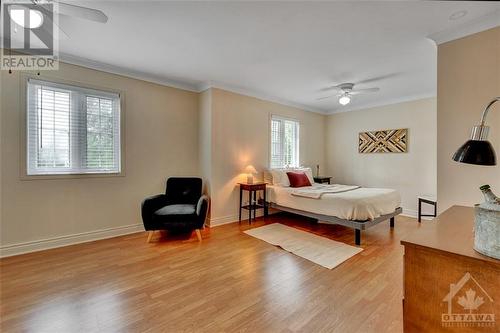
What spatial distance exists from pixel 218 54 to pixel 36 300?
3.05 metres

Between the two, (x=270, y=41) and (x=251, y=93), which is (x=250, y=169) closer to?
(x=251, y=93)

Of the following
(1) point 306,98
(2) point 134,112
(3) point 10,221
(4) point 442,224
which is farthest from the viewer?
(1) point 306,98

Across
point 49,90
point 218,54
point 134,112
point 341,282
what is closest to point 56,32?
point 49,90

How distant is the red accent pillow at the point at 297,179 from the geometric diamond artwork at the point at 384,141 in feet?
6.06

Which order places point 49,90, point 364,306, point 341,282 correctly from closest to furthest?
1. point 364,306
2. point 341,282
3. point 49,90

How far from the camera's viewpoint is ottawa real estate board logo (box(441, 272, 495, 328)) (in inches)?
41.2

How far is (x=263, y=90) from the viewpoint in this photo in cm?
449

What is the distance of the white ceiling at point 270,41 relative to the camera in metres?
2.06

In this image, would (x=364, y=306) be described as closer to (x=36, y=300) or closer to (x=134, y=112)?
(x=36, y=300)

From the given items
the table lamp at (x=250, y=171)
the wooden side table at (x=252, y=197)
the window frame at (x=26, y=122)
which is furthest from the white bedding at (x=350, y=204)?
the window frame at (x=26, y=122)

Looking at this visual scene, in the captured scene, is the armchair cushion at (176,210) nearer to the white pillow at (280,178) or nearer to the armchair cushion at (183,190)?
the armchair cushion at (183,190)

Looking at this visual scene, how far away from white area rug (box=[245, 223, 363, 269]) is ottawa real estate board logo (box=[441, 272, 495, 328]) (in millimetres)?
1491

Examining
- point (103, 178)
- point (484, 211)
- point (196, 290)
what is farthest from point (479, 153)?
point (103, 178)

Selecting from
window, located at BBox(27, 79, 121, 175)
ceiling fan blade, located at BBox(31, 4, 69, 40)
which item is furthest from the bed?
ceiling fan blade, located at BBox(31, 4, 69, 40)
